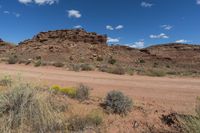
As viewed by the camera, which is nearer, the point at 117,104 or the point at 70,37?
the point at 117,104

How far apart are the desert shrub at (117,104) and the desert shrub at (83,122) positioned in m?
1.10

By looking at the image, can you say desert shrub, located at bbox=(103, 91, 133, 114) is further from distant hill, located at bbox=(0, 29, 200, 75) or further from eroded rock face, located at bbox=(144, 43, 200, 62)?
eroded rock face, located at bbox=(144, 43, 200, 62)

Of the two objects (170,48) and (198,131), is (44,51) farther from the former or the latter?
(198,131)

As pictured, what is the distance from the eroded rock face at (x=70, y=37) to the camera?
60250 millimetres

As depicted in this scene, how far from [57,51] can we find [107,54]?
1214 cm

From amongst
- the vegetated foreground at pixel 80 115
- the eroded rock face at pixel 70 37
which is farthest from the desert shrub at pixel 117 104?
the eroded rock face at pixel 70 37

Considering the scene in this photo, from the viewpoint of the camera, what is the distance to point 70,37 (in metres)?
60.6

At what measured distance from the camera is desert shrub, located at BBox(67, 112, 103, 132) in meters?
5.25

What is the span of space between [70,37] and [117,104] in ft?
180

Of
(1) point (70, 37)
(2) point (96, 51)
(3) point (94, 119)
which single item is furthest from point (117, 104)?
(1) point (70, 37)

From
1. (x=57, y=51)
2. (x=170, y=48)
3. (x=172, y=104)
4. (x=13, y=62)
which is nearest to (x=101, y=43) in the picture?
(x=57, y=51)

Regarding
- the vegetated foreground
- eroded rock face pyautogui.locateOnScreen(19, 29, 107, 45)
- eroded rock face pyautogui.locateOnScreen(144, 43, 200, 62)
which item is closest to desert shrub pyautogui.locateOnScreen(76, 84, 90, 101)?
the vegetated foreground

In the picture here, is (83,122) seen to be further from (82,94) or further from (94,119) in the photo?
(82,94)

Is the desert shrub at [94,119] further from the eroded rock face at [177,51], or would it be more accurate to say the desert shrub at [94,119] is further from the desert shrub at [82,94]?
the eroded rock face at [177,51]
